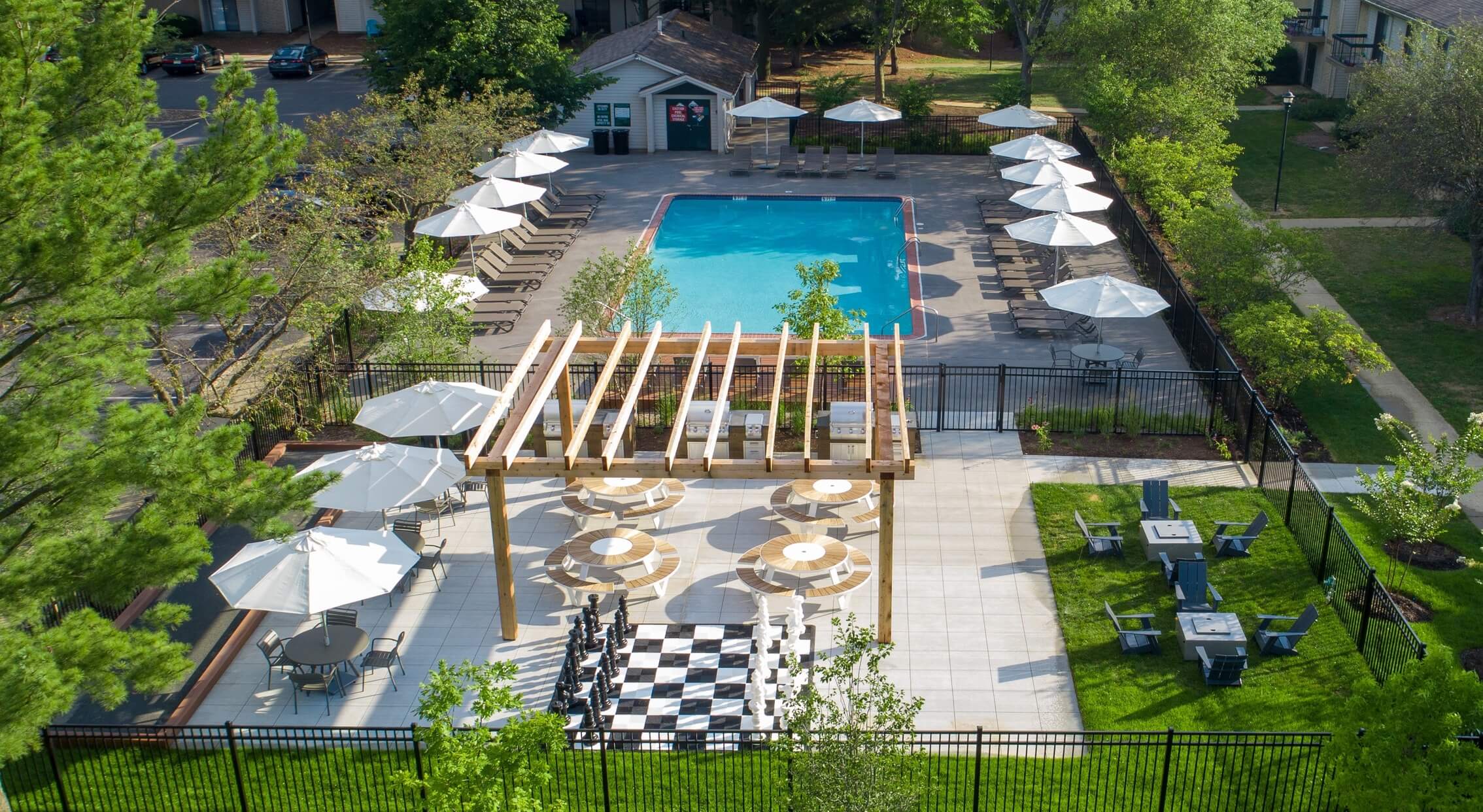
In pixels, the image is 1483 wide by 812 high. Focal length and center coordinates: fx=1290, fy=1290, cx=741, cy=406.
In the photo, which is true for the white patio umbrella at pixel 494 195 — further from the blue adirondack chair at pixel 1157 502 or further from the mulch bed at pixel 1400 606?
the mulch bed at pixel 1400 606

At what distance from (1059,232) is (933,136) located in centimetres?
1580

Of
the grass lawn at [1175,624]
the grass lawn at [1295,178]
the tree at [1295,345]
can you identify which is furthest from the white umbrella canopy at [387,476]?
the grass lawn at [1295,178]

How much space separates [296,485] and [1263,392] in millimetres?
17941

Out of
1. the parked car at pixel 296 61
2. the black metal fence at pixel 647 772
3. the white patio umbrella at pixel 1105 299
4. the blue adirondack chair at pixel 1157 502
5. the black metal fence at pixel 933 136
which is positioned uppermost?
the parked car at pixel 296 61

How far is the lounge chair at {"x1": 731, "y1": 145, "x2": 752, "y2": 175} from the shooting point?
40.5m

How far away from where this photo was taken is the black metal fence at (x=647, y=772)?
543 inches

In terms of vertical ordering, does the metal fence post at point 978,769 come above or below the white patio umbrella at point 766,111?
below

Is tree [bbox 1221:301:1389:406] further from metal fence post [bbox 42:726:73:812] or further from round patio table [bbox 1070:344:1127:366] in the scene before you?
metal fence post [bbox 42:726:73:812]

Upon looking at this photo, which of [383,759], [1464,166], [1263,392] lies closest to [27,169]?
[383,759]

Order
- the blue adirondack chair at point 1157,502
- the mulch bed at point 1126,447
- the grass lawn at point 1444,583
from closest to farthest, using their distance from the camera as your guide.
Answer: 1. the grass lawn at point 1444,583
2. the blue adirondack chair at point 1157,502
3. the mulch bed at point 1126,447

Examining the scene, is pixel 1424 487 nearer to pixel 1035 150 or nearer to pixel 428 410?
pixel 428 410

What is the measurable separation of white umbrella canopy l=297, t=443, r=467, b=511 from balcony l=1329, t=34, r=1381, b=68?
37.4 m

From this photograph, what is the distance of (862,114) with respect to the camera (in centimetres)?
4025

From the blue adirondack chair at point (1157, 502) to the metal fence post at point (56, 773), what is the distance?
14718 mm
